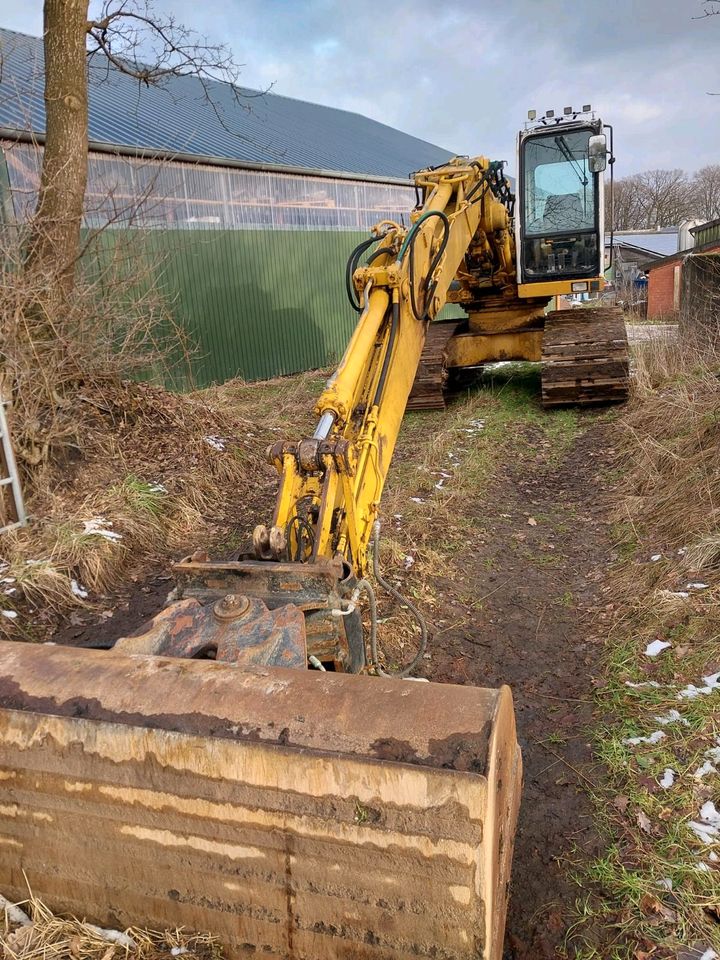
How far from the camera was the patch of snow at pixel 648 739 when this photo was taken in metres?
3.27

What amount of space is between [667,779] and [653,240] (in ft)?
170

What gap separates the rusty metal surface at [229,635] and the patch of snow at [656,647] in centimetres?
217

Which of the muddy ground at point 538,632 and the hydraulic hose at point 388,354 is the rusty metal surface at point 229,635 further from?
the hydraulic hose at point 388,354

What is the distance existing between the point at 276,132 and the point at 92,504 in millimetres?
15474

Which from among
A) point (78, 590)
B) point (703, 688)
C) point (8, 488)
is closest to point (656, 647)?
point (703, 688)

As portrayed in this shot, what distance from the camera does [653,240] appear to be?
48594mm

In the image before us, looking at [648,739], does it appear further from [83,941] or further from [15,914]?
[15,914]

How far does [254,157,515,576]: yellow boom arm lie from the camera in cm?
336

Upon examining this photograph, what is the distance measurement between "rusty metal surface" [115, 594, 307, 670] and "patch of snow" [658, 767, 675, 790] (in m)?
1.58

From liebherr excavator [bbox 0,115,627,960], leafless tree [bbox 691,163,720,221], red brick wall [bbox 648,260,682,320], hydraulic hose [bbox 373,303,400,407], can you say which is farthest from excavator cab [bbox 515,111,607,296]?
leafless tree [bbox 691,163,720,221]

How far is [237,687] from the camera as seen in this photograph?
2.13 metres

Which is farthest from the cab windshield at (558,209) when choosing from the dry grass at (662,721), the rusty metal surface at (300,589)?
the rusty metal surface at (300,589)

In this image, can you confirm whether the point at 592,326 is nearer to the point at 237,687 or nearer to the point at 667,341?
the point at 667,341

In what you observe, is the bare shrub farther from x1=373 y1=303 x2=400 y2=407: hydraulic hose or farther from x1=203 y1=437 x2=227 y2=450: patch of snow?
x1=373 y1=303 x2=400 y2=407: hydraulic hose
